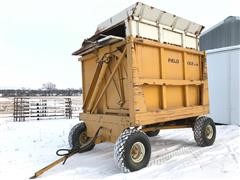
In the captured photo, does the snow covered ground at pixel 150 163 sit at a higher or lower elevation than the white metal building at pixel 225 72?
lower

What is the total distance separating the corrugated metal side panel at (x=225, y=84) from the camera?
403 inches

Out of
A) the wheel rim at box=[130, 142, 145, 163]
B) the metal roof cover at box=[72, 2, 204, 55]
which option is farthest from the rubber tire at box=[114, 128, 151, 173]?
the metal roof cover at box=[72, 2, 204, 55]

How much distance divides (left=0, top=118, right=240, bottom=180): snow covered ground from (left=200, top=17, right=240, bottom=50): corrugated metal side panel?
12.6 ft

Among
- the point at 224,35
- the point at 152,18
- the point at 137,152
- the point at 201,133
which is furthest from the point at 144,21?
the point at 224,35

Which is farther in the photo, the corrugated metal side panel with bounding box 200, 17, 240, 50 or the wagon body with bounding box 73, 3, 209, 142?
the corrugated metal side panel with bounding box 200, 17, 240, 50

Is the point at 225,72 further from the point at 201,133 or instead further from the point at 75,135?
the point at 75,135

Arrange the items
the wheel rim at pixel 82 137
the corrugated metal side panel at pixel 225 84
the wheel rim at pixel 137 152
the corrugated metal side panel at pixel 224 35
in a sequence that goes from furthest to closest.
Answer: the corrugated metal side panel at pixel 224 35
the corrugated metal side panel at pixel 225 84
the wheel rim at pixel 82 137
the wheel rim at pixel 137 152

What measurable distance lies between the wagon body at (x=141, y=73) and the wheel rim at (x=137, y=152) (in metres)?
0.39

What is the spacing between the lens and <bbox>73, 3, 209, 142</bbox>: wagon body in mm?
5789

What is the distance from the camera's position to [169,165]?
5.58m

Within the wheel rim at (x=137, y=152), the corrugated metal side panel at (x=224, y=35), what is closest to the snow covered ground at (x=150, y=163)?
the wheel rim at (x=137, y=152)

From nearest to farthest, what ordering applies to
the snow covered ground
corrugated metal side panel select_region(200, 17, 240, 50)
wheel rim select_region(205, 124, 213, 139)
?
the snow covered ground → wheel rim select_region(205, 124, 213, 139) → corrugated metal side panel select_region(200, 17, 240, 50)

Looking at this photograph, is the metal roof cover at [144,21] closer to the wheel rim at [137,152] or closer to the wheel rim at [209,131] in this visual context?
the wheel rim at [137,152]

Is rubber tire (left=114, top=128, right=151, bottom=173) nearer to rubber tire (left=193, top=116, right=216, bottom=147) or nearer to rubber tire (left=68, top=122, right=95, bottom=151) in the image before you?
rubber tire (left=68, top=122, right=95, bottom=151)
